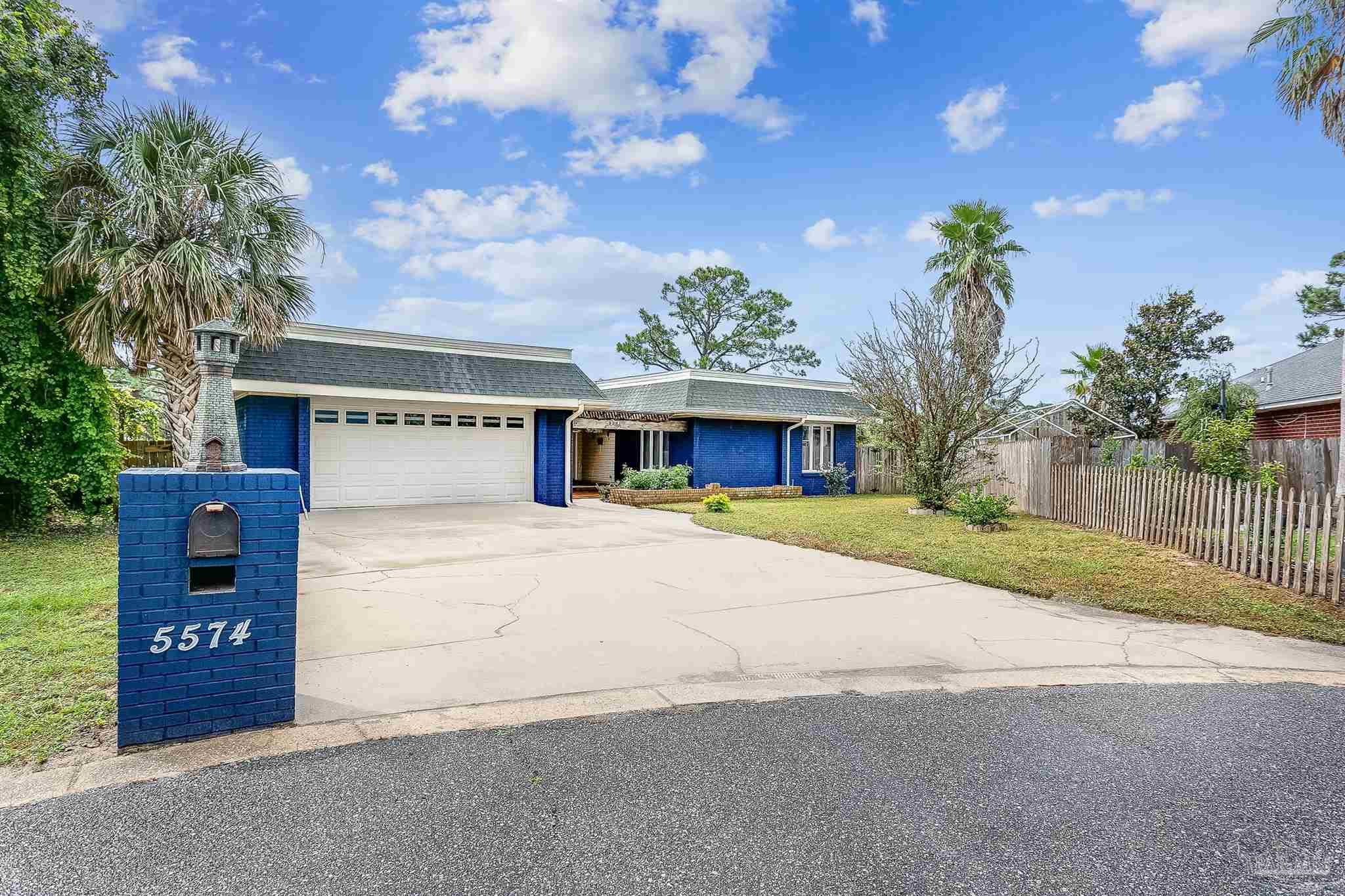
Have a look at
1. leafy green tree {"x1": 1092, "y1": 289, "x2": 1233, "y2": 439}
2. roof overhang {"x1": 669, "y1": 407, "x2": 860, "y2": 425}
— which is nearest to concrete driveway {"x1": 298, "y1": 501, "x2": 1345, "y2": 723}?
roof overhang {"x1": 669, "y1": 407, "x2": 860, "y2": 425}

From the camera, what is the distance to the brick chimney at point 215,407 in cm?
385

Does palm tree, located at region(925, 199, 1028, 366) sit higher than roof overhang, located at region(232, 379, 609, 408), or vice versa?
palm tree, located at region(925, 199, 1028, 366)

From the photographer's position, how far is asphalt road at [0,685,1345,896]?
7.86 feet

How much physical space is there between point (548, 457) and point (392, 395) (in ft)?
13.3

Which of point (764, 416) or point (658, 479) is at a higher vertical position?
point (764, 416)

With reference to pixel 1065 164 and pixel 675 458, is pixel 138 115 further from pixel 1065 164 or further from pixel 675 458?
pixel 1065 164

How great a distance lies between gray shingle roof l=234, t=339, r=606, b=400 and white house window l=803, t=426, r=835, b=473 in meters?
7.75

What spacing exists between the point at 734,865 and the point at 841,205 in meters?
18.3

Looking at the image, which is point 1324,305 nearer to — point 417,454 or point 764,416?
point 764,416

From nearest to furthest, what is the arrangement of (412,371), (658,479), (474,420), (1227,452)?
(1227,452)
(412,371)
(474,420)
(658,479)

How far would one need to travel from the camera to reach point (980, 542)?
420 inches

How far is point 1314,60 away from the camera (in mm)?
9203

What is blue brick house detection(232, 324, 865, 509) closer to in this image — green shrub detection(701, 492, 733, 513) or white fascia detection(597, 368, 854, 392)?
white fascia detection(597, 368, 854, 392)

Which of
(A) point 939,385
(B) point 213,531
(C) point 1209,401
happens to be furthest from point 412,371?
(C) point 1209,401
